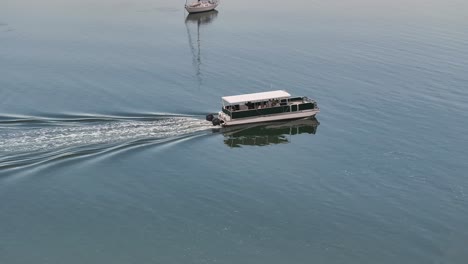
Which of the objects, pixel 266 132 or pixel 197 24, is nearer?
pixel 266 132

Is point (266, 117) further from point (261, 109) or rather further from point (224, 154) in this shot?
point (224, 154)

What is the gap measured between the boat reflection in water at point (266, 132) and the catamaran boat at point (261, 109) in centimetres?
82

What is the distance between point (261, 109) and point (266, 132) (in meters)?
3.94

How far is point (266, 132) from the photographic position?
342 feet

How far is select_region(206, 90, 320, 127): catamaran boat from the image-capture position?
10331 centimetres

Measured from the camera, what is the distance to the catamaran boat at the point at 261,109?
103312 millimetres

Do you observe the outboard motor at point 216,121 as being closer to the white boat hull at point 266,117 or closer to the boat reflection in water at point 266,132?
the white boat hull at point 266,117

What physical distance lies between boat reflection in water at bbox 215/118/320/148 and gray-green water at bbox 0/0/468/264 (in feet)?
1.19

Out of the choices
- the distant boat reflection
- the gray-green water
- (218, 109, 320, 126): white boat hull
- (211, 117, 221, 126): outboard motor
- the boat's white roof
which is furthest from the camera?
the distant boat reflection

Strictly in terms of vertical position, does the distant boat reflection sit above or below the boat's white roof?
above

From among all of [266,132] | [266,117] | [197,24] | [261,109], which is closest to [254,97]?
[261,109]

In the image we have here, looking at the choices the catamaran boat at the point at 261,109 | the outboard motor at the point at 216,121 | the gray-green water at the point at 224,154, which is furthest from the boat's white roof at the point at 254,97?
the gray-green water at the point at 224,154

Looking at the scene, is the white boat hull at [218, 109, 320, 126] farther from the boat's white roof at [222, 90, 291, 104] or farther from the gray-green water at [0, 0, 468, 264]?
the boat's white roof at [222, 90, 291, 104]

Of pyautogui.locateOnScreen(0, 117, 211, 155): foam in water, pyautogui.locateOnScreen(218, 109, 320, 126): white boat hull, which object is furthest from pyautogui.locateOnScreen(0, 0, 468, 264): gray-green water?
pyautogui.locateOnScreen(218, 109, 320, 126): white boat hull
